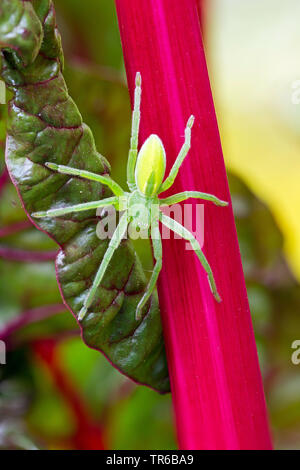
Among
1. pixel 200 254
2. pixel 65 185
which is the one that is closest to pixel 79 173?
pixel 65 185

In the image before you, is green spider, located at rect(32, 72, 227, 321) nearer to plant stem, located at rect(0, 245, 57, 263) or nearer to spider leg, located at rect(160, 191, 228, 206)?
spider leg, located at rect(160, 191, 228, 206)

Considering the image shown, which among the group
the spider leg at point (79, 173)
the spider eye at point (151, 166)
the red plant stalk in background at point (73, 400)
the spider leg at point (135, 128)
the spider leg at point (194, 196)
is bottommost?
the red plant stalk in background at point (73, 400)

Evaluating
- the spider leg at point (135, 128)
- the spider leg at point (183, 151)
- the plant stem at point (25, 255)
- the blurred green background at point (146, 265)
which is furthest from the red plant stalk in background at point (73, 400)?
the spider leg at point (183, 151)

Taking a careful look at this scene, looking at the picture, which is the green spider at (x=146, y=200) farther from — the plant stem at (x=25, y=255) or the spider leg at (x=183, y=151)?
the plant stem at (x=25, y=255)

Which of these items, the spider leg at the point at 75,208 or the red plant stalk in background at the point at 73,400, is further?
the red plant stalk in background at the point at 73,400
